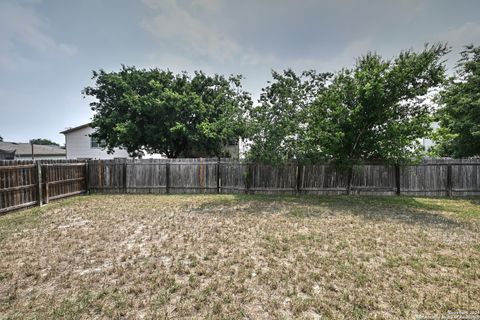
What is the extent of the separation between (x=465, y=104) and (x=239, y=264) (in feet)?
38.9

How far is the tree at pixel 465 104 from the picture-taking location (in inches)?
366

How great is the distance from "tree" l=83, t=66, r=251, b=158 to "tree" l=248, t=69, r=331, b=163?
12.3ft

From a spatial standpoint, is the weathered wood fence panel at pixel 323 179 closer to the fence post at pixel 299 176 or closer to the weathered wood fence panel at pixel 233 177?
the fence post at pixel 299 176

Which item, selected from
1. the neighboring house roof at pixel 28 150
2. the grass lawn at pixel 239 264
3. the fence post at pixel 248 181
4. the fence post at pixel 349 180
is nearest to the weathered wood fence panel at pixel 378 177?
the fence post at pixel 349 180

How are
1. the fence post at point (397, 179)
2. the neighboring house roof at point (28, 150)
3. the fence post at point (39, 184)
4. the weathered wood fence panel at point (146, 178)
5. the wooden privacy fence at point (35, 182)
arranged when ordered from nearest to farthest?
the wooden privacy fence at point (35, 182), the fence post at point (39, 184), the fence post at point (397, 179), the weathered wood fence panel at point (146, 178), the neighboring house roof at point (28, 150)

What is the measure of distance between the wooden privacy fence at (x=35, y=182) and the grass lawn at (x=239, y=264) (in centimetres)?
70

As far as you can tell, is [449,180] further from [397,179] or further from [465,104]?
[465,104]

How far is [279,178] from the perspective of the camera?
1020cm

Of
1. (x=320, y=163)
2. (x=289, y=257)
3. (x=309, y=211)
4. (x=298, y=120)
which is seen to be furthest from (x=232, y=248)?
(x=320, y=163)

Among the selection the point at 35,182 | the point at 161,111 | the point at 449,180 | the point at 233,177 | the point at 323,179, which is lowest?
the point at 449,180

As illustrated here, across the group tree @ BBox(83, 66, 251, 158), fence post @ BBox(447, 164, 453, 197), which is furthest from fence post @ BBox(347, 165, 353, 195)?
tree @ BBox(83, 66, 251, 158)

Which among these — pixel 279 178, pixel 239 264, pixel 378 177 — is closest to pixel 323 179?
pixel 279 178

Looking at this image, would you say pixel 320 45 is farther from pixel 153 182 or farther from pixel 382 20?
pixel 153 182

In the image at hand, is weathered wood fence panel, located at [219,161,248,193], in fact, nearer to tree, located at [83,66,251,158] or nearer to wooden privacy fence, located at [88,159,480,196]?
wooden privacy fence, located at [88,159,480,196]
